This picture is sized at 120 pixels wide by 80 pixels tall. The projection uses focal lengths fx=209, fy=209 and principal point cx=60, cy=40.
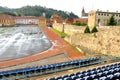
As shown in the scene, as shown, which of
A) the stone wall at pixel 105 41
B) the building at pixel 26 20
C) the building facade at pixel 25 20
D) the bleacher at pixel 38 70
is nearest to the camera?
the bleacher at pixel 38 70

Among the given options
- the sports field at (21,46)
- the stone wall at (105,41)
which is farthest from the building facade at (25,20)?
the stone wall at (105,41)

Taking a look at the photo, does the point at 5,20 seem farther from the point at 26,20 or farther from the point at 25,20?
the point at 26,20

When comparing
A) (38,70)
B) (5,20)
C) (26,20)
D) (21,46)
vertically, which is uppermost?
(5,20)

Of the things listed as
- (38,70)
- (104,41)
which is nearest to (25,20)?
(104,41)

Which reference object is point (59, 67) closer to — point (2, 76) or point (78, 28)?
point (2, 76)

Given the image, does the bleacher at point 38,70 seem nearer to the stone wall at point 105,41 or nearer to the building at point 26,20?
the stone wall at point 105,41

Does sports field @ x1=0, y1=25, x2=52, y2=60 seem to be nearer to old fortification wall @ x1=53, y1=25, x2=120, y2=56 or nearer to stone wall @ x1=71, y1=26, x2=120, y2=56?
old fortification wall @ x1=53, y1=25, x2=120, y2=56

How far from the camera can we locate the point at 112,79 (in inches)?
500

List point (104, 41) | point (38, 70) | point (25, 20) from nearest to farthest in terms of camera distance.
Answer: point (38, 70) < point (104, 41) < point (25, 20)

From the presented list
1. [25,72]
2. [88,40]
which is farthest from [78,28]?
[25,72]

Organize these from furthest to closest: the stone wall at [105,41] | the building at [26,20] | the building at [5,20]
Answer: the building at [26,20] < the building at [5,20] < the stone wall at [105,41]

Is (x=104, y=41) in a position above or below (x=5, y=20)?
below

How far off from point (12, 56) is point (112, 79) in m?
18.2

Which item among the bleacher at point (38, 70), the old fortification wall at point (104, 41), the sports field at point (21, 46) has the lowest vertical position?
the sports field at point (21, 46)
